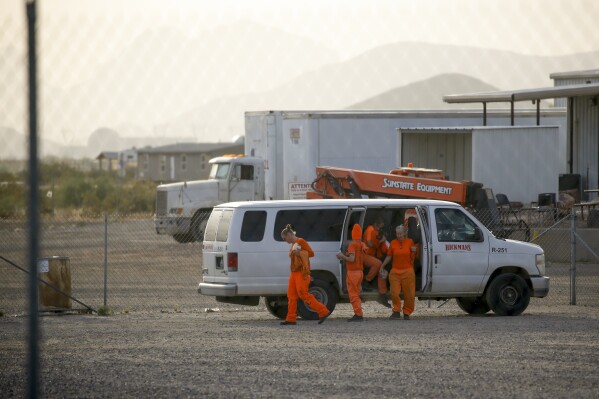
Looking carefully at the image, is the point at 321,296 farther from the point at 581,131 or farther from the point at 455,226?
the point at 581,131

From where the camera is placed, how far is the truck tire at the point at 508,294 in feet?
49.2

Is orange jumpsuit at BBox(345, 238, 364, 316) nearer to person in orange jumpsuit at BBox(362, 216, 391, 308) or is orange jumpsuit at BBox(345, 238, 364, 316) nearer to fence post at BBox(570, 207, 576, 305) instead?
person in orange jumpsuit at BBox(362, 216, 391, 308)

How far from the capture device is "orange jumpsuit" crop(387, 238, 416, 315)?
46.8 ft

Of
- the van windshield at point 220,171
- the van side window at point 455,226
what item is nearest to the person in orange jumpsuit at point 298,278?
the van side window at point 455,226

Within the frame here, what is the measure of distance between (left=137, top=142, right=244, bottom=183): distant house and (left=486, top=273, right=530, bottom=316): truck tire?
66.9 meters

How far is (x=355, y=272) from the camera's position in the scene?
1411 cm

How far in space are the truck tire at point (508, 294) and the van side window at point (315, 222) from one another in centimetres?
241

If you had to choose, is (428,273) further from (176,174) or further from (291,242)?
(176,174)

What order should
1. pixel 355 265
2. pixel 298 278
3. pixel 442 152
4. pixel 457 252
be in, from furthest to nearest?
pixel 442 152, pixel 457 252, pixel 355 265, pixel 298 278

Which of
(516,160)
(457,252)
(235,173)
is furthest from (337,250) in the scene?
(235,173)

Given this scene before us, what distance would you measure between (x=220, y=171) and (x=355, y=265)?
1851 cm

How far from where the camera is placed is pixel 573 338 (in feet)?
39.9

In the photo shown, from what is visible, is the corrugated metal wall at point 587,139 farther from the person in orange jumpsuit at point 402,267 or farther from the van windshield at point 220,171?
the person in orange jumpsuit at point 402,267

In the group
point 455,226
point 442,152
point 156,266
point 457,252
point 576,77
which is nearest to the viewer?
point 457,252
